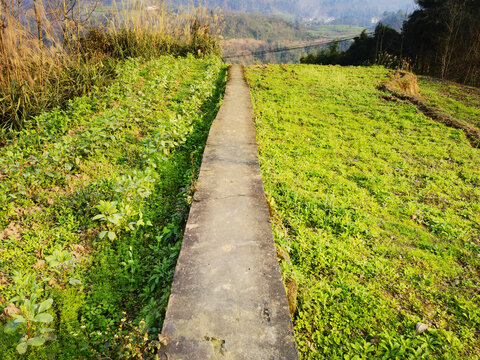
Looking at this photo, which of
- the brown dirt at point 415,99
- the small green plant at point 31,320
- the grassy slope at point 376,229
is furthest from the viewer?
the brown dirt at point 415,99

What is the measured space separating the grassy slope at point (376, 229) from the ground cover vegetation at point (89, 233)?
119 cm

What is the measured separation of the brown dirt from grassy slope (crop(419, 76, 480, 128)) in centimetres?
63

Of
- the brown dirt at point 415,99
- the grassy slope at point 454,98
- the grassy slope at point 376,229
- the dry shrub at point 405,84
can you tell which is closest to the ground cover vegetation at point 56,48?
the grassy slope at point 376,229

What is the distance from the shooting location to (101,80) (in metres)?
5.58

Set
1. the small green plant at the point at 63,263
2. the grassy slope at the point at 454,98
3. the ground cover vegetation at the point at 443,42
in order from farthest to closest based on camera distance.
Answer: the ground cover vegetation at the point at 443,42, the grassy slope at the point at 454,98, the small green plant at the point at 63,263

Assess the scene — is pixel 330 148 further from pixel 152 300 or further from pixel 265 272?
pixel 152 300

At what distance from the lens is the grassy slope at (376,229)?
2047 millimetres

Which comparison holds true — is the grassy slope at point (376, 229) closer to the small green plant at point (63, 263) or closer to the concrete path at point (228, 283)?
the concrete path at point (228, 283)

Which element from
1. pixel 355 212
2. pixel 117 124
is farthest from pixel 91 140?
pixel 355 212

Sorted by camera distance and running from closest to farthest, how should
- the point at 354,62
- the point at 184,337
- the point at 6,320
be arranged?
the point at 184,337 < the point at 6,320 < the point at 354,62

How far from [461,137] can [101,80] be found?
7.95 metres

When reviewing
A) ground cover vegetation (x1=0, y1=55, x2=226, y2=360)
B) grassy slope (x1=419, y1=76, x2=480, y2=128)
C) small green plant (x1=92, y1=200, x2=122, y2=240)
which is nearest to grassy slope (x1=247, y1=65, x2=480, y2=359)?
ground cover vegetation (x1=0, y1=55, x2=226, y2=360)

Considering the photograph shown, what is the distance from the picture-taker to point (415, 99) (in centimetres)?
787

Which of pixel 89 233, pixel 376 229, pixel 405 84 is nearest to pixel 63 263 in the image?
pixel 89 233
